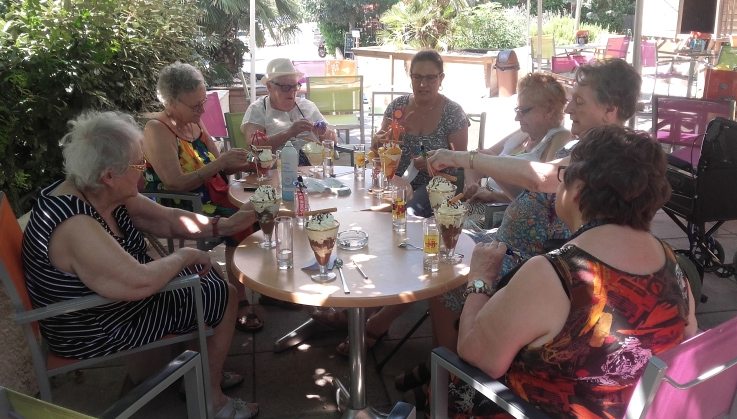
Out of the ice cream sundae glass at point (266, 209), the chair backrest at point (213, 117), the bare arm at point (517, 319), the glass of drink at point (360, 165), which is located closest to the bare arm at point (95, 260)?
the ice cream sundae glass at point (266, 209)

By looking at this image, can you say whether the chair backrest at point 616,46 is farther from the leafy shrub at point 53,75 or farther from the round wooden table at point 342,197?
the round wooden table at point 342,197

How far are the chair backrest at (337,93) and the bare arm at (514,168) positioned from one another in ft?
13.5

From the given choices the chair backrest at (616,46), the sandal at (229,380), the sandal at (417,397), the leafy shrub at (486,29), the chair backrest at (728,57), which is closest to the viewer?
the sandal at (417,397)

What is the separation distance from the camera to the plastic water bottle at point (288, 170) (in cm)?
295

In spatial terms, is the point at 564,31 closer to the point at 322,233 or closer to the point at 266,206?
the point at 266,206

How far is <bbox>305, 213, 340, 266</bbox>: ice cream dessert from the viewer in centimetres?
194

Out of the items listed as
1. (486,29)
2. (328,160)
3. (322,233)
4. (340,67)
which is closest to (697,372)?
(322,233)

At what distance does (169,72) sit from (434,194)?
1.78m

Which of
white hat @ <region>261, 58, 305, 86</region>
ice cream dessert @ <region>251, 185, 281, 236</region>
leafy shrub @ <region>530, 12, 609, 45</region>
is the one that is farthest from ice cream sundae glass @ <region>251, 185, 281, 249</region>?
leafy shrub @ <region>530, 12, 609, 45</region>

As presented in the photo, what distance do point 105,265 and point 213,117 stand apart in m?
3.65

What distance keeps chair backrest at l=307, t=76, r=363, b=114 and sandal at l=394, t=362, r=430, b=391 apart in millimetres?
4397

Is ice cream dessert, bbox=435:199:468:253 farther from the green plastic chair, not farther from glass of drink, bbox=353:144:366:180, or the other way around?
the green plastic chair

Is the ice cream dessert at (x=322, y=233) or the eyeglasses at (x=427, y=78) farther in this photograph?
the eyeglasses at (x=427, y=78)

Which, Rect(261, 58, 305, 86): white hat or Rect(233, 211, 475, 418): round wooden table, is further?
Rect(261, 58, 305, 86): white hat
